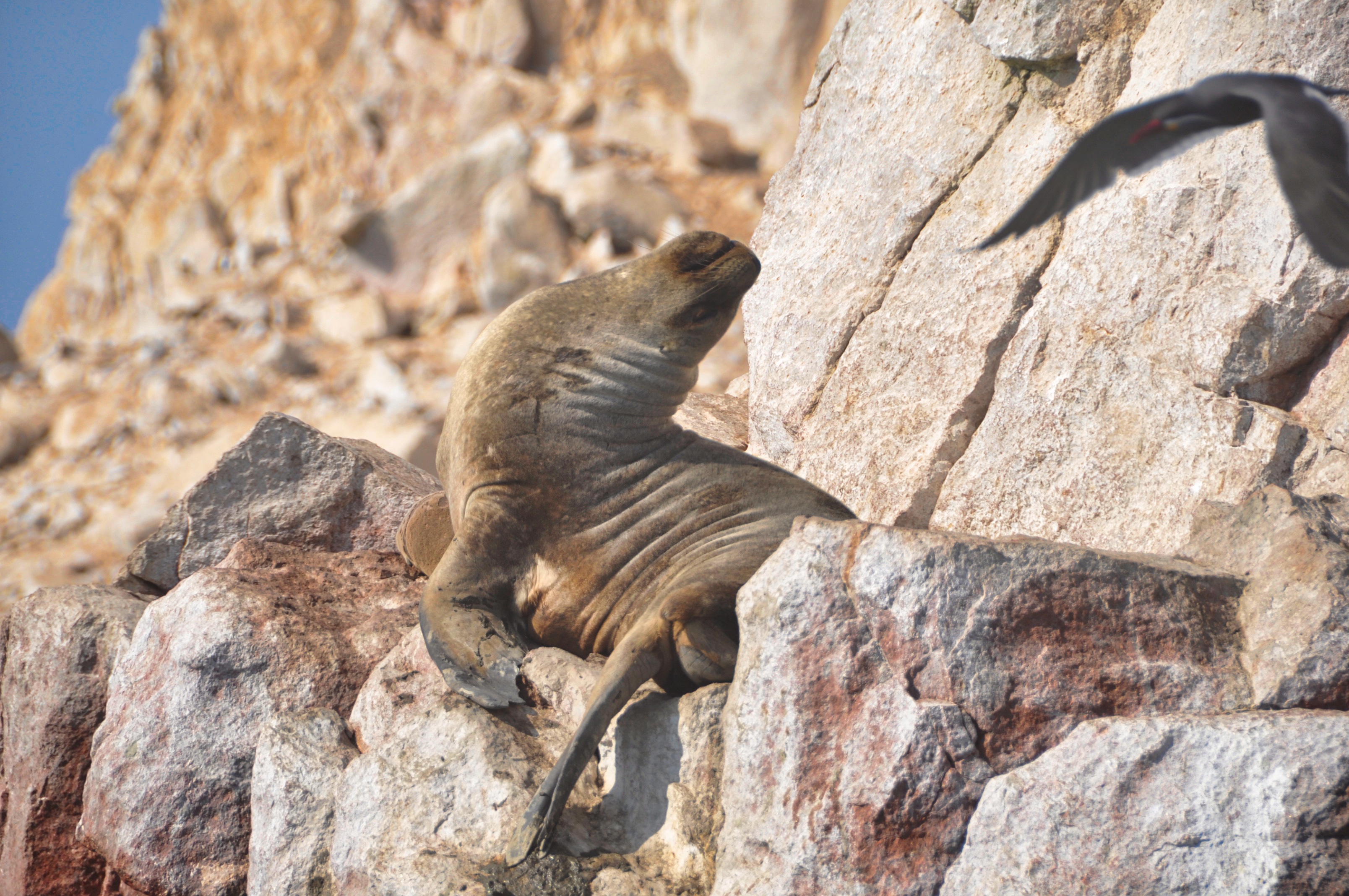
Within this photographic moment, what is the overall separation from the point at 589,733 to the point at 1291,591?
1581 millimetres

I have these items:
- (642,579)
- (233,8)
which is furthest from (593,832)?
(233,8)

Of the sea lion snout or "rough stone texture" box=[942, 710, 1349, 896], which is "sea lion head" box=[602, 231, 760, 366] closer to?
the sea lion snout

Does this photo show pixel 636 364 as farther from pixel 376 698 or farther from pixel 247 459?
pixel 247 459

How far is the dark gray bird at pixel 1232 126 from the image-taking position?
195cm

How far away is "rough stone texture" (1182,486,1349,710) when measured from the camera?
228 cm

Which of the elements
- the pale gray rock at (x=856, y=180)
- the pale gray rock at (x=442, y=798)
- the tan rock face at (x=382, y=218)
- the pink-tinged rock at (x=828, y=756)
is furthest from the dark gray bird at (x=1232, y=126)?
the tan rock face at (x=382, y=218)

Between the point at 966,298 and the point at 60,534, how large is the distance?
10580 millimetres

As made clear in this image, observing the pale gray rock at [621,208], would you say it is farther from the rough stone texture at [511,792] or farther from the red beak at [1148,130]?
the red beak at [1148,130]

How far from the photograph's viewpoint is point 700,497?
323 cm

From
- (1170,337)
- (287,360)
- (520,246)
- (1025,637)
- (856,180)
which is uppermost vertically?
(520,246)

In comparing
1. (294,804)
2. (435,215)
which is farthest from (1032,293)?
(435,215)

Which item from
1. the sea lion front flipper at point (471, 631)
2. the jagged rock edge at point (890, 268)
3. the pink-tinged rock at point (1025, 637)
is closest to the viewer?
the pink-tinged rock at point (1025, 637)

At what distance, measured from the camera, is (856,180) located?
4.64 m

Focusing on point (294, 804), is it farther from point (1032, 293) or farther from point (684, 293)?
point (1032, 293)
